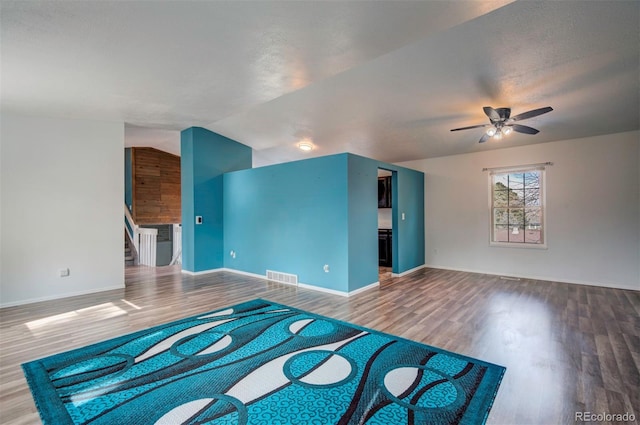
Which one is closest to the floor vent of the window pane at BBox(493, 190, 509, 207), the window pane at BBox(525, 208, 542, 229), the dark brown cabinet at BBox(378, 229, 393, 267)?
the dark brown cabinet at BBox(378, 229, 393, 267)

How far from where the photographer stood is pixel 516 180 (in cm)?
612

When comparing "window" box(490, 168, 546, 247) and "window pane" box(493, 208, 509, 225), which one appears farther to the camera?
"window pane" box(493, 208, 509, 225)

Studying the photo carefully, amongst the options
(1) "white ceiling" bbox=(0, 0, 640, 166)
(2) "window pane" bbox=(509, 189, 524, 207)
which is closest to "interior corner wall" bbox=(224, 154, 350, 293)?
(1) "white ceiling" bbox=(0, 0, 640, 166)

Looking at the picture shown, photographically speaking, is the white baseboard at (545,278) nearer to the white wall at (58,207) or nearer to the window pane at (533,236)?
the window pane at (533,236)

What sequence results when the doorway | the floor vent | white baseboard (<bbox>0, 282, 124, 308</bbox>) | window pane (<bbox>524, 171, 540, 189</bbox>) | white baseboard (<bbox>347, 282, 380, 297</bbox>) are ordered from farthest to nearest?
the doorway
window pane (<bbox>524, 171, 540, 189</bbox>)
the floor vent
white baseboard (<bbox>347, 282, 380, 297</bbox>)
white baseboard (<bbox>0, 282, 124, 308</bbox>)

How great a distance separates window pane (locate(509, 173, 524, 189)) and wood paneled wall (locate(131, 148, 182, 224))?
943cm

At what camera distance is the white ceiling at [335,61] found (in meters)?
2.48

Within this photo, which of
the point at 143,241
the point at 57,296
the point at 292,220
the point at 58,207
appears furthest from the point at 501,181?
the point at 143,241

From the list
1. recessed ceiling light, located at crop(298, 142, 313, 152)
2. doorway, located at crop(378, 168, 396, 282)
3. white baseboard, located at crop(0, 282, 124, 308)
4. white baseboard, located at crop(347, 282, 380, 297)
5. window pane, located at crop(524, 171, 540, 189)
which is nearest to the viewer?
white baseboard, located at crop(0, 282, 124, 308)

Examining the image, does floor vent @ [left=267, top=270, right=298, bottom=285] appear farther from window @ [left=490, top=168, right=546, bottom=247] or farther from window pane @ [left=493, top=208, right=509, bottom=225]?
window pane @ [left=493, top=208, right=509, bottom=225]

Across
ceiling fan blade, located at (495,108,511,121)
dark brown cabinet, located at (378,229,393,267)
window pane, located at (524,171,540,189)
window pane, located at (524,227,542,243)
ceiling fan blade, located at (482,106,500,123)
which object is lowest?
dark brown cabinet, located at (378,229,393,267)

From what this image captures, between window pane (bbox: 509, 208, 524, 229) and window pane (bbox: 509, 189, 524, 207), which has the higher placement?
window pane (bbox: 509, 189, 524, 207)

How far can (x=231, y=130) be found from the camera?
6688 millimetres

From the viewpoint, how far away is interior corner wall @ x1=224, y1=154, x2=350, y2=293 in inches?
190
